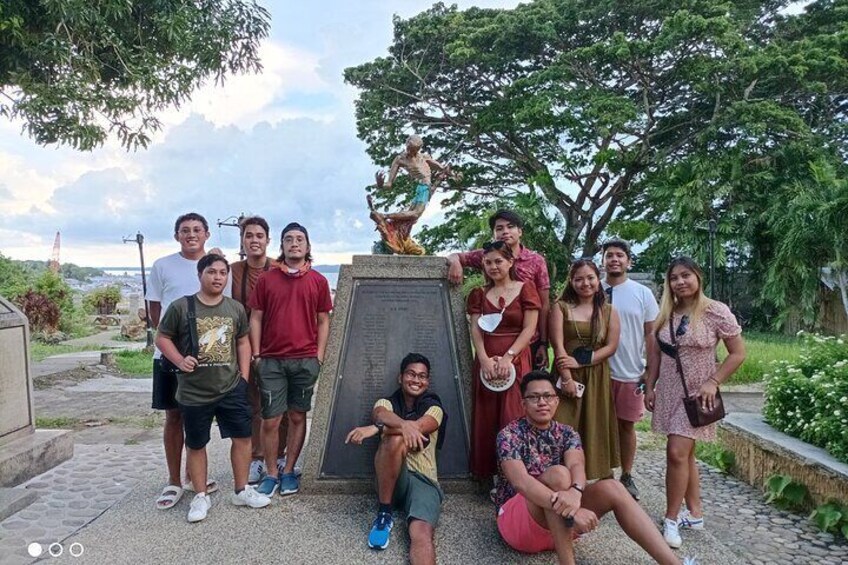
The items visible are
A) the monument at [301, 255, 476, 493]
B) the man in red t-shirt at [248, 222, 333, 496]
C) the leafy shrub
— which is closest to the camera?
the man in red t-shirt at [248, 222, 333, 496]

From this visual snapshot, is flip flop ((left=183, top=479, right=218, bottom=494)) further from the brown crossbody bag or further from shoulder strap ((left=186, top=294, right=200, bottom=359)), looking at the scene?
the brown crossbody bag

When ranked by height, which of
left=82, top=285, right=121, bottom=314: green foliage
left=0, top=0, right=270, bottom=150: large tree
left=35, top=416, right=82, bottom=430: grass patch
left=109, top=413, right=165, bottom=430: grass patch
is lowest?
left=109, top=413, right=165, bottom=430: grass patch

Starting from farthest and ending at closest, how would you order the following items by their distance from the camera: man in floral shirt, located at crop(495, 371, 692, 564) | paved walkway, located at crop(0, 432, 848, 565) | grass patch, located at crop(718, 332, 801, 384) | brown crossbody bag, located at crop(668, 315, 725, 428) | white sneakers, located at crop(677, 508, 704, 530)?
1. grass patch, located at crop(718, 332, 801, 384)
2. white sneakers, located at crop(677, 508, 704, 530)
3. brown crossbody bag, located at crop(668, 315, 725, 428)
4. paved walkway, located at crop(0, 432, 848, 565)
5. man in floral shirt, located at crop(495, 371, 692, 564)

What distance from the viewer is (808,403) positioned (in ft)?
15.0

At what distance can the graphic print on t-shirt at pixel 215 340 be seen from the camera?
3.58 metres

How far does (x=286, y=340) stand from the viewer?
3.83 m

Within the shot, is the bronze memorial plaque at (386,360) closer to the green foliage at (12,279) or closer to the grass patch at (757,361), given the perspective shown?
the grass patch at (757,361)

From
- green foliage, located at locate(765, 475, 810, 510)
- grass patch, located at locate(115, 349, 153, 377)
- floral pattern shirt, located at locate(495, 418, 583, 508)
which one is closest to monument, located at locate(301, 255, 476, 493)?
floral pattern shirt, located at locate(495, 418, 583, 508)

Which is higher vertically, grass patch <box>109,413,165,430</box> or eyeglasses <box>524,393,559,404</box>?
eyeglasses <box>524,393,559,404</box>

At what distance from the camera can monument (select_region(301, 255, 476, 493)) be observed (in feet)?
13.3

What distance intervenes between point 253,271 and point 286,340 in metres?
0.67

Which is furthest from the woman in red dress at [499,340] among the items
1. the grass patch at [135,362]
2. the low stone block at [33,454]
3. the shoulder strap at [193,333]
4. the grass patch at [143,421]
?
the grass patch at [135,362]

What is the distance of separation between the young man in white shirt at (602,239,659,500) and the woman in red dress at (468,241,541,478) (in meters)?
0.63

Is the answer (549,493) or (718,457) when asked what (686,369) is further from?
(718,457)
